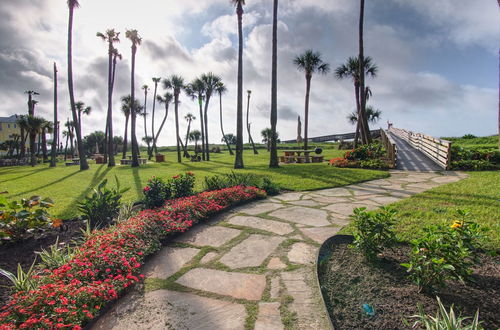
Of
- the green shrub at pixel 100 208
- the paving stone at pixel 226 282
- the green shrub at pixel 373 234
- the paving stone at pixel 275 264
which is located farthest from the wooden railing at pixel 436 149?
the green shrub at pixel 100 208

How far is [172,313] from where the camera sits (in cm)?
212

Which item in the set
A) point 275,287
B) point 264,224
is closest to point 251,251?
point 275,287

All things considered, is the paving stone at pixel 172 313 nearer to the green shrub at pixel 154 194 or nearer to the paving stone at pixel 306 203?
the green shrub at pixel 154 194

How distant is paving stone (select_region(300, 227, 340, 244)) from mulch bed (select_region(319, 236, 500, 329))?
63 cm

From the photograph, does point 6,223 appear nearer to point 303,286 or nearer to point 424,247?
point 303,286

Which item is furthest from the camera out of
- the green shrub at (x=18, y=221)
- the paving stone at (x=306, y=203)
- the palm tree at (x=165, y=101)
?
the palm tree at (x=165, y=101)

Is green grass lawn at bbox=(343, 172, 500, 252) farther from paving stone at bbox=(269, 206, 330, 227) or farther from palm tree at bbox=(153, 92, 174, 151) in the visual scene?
palm tree at bbox=(153, 92, 174, 151)

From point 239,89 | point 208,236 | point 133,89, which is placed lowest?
point 208,236

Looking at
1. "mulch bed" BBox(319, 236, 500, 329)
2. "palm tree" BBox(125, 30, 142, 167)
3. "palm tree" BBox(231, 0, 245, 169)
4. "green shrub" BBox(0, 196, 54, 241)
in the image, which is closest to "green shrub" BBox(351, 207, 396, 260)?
"mulch bed" BBox(319, 236, 500, 329)

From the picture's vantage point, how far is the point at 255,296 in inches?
90.8

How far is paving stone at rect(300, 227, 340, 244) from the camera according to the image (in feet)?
11.5

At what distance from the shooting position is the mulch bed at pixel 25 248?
2.82m

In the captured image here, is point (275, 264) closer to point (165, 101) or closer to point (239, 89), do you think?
point (239, 89)

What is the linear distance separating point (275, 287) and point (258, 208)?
9.41ft
